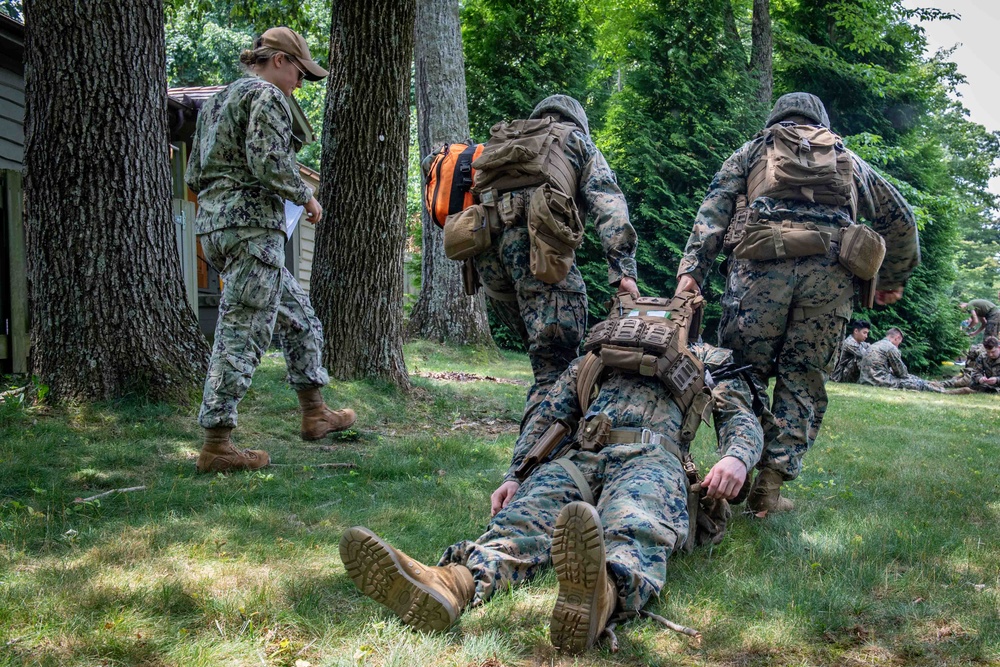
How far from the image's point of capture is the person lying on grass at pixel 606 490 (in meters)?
2.45

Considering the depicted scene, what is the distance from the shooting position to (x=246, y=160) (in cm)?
460

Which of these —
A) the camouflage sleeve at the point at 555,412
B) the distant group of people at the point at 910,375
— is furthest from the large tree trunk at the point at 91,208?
the distant group of people at the point at 910,375

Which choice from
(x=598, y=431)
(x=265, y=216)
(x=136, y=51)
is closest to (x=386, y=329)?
(x=265, y=216)

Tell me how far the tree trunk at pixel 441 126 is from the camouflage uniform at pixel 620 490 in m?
7.30

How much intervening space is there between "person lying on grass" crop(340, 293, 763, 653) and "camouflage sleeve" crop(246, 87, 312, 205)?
78.0 inches

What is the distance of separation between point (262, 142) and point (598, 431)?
2485mm

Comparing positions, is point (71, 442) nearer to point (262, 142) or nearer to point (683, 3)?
point (262, 142)

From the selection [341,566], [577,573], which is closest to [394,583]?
[577,573]

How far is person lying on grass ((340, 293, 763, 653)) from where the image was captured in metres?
2.45

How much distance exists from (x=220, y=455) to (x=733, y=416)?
9.15 feet

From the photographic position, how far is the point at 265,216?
4645 mm

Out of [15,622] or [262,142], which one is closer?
[15,622]

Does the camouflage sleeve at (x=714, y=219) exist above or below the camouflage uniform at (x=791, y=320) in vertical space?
above

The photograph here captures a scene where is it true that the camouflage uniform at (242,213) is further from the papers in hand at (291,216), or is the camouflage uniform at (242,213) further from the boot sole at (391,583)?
the boot sole at (391,583)
